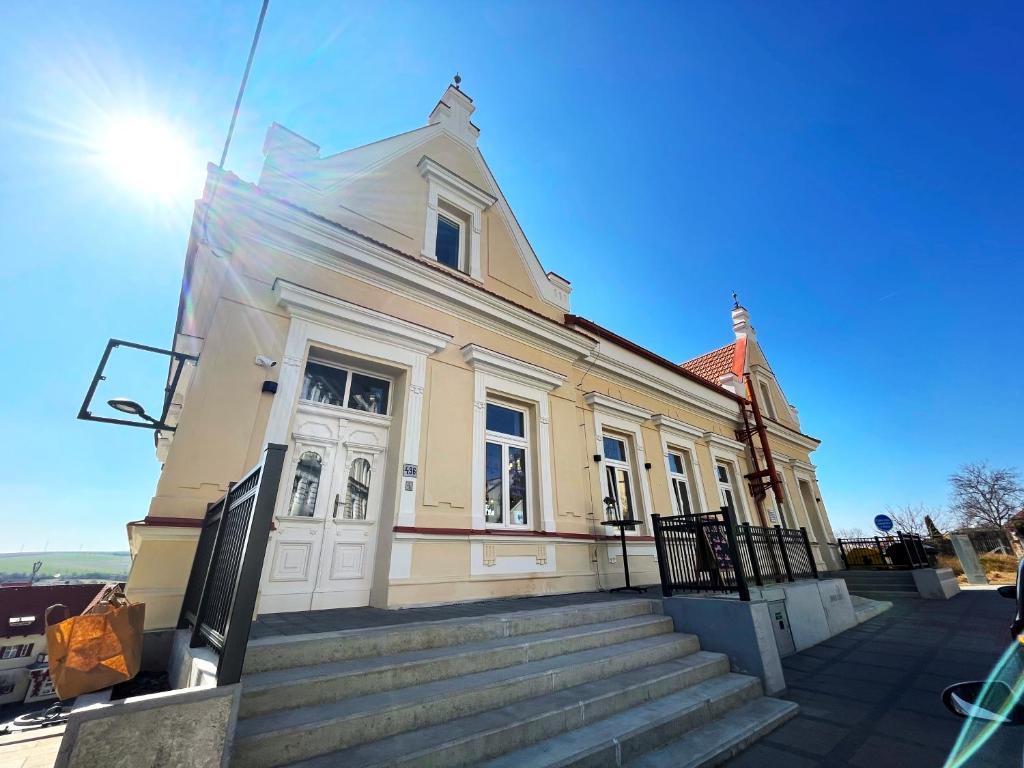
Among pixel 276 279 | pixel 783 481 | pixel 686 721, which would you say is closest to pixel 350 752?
pixel 686 721

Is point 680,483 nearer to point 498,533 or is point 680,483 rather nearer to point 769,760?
point 498,533

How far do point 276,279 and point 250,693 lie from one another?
4.28 metres

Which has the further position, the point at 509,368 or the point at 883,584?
the point at 883,584

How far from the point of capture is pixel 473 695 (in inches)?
107

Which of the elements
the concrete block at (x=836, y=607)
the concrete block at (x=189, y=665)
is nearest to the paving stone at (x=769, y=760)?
the concrete block at (x=189, y=665)

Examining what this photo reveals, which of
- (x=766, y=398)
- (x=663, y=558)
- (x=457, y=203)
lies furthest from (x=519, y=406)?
(x=766, y=398)

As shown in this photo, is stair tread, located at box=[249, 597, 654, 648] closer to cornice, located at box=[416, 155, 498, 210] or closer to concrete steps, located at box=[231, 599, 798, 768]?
concrete steps, located at box=[231, 599, 798, 768]

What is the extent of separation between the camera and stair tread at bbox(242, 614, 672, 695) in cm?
249

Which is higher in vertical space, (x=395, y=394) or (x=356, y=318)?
(x=356, y=318)

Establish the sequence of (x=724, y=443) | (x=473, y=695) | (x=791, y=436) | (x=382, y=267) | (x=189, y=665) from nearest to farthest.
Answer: (x=189, y=665), (x=473, y=695), (x=382, y=267), (x=724, y=443), (x=791, y=436)

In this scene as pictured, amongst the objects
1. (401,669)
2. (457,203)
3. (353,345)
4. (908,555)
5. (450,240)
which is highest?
(457,203)

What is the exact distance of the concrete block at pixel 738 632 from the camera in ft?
13.4

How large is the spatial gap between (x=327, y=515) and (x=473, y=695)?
3.07 m

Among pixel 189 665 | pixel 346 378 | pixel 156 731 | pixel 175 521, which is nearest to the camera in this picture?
pixel 156 731
